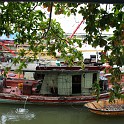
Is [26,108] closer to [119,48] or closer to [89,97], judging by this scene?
[89,97]

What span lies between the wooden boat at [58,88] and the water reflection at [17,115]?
44 cm

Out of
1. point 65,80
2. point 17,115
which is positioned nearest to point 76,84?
point 65,80

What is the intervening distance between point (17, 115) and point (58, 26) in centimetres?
844

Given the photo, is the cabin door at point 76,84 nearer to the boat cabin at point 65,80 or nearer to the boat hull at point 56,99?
the boat cabin at point 65,80

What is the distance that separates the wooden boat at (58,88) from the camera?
472 inches

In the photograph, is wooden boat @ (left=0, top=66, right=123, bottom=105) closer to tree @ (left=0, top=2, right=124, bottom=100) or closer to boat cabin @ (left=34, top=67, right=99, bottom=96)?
boat cabin @ (left=34, top=67, right=99, bottom=96)

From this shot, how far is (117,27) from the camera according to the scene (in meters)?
1.86

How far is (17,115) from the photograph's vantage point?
37.3 ft

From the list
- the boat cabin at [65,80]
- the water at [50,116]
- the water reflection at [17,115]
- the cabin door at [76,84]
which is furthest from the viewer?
the cabin door at [76,84]

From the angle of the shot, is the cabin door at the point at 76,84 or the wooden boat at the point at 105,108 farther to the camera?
the cabin door at the point at 76,84

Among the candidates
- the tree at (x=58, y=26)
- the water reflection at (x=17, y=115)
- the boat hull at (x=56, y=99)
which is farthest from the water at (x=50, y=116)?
the tree at (x=58, y=26)

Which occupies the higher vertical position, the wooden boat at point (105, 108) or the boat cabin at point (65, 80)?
the boat cabin at point (65, 80)

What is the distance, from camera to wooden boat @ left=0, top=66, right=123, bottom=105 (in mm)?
11984

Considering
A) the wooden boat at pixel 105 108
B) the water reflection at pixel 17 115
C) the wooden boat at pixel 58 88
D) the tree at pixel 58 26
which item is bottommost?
the water reflection at pixel 17 115
